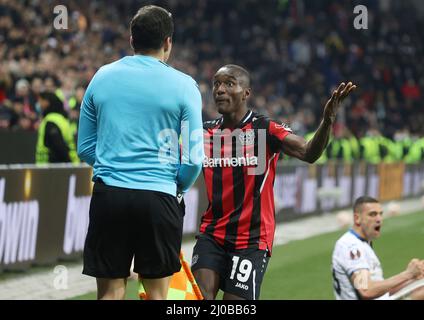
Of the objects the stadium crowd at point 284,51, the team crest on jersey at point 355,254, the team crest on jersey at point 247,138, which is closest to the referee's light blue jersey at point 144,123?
the team crest on jersey at point 247,138

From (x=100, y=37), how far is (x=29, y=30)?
3.36 metres

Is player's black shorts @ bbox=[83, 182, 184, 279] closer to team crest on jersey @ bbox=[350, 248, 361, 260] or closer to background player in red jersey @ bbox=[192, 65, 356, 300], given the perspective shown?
background player in red jersey @ bbox=[192, 65, 356, 300]

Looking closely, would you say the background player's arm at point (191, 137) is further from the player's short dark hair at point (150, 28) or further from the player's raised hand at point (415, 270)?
the player's raised hand at point (415, 270)

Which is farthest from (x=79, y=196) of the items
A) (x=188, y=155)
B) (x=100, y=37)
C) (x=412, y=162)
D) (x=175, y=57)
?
(x=412, y=162)

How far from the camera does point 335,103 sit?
5191 mm

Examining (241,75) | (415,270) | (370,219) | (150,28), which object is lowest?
(415,270)

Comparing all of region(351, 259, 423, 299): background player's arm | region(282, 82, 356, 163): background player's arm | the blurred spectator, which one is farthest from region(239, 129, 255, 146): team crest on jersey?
the blurred spectator

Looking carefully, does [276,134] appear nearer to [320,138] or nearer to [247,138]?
[247,138]

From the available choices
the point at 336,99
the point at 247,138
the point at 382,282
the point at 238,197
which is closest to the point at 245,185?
the point at 238,197

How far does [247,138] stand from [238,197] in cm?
38

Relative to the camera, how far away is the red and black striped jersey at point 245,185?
5.92 metres

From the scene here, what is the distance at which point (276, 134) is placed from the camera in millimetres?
5918
